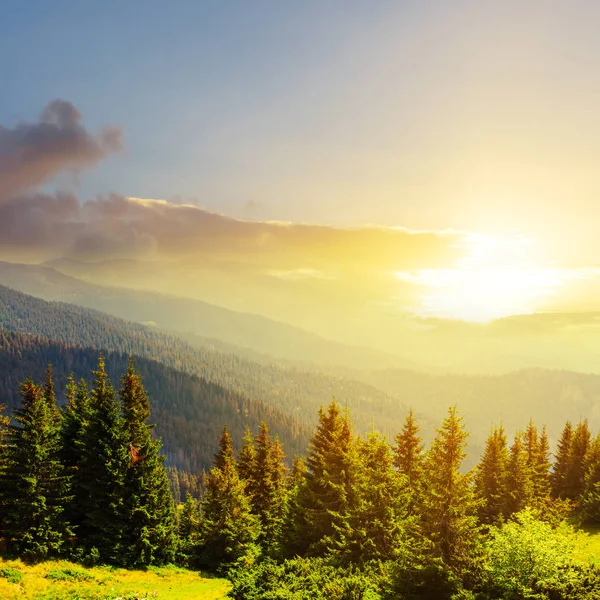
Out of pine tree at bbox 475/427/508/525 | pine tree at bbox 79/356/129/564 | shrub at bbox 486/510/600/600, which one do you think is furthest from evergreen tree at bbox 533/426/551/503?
pine tree at bbox 79/356/129/564

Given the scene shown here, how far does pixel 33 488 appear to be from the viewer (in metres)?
33.6

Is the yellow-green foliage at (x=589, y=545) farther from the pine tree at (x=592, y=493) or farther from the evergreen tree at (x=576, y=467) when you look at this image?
the evergreen tree at (x=576, y=467)

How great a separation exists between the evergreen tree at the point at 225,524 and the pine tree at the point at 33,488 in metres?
14.2

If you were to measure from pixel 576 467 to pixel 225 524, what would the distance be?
60.1 metres

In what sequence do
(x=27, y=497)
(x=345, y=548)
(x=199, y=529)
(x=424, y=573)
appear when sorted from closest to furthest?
(x=424, y=573) < (x=345, y=548) < (x=27, y=497) < (x=199, y=529)

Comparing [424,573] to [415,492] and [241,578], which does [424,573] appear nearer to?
[415,492]

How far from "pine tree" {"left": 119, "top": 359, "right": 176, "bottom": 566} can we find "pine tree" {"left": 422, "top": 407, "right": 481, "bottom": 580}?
85.5 feet

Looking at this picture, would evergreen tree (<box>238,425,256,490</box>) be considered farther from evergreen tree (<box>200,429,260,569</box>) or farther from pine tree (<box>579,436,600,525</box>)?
pine tree (<box>579,436,600,525</box>)

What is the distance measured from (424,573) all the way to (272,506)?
32.3 meters

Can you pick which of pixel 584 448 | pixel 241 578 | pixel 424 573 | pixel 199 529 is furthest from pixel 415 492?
pixel 584 448

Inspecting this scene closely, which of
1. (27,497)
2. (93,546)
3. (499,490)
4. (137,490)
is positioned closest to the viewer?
(27,497)

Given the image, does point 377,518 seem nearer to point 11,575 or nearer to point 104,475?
point 104,475

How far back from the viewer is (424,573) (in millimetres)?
25141

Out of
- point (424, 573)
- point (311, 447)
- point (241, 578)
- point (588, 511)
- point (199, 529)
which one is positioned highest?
point (311, 447)
